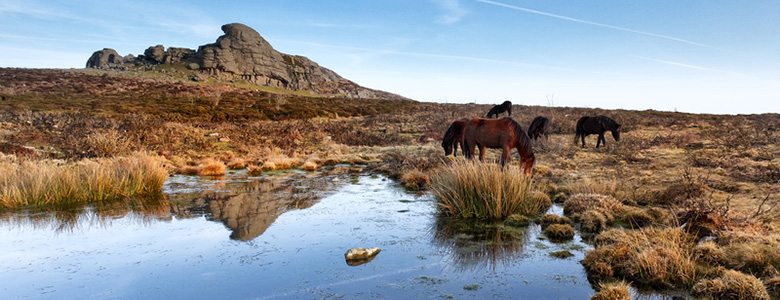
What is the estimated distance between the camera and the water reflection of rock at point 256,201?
25.4 ft

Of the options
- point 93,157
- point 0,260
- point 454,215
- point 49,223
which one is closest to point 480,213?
point 454,215

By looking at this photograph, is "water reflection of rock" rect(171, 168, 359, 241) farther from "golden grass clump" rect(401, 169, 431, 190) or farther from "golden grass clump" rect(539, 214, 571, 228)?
"golden grass clump" rect(539, 214, 571, 228)

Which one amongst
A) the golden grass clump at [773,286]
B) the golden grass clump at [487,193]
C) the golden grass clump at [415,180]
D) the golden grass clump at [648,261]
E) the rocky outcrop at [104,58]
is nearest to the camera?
the golden grass clump at [773,286]

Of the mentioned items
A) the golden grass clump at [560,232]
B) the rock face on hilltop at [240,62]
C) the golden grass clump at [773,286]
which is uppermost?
the rock face on hilltop at [240,62]

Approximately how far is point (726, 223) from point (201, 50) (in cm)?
11736

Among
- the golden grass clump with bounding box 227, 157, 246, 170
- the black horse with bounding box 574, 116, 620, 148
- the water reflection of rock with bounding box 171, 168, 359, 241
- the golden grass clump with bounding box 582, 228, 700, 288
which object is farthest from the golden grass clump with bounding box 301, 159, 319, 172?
the black horse with bounding box 574, 116, 620, 148

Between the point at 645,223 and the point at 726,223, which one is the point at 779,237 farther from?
the point at 645,223

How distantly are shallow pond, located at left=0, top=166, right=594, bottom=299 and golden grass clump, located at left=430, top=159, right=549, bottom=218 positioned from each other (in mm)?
528

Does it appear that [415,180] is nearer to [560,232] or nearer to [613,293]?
[560,232]

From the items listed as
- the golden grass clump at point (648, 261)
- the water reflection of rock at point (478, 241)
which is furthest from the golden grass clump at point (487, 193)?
the golden grass clump at point (648, 261)

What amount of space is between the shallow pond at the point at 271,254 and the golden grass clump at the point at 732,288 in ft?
3.73

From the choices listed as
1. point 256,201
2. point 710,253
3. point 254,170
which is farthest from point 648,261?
point 254,170

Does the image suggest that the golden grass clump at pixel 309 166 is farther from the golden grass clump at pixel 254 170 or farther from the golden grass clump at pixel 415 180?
the golden grass clump at pixel 415 180

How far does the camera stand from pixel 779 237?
207 inches
